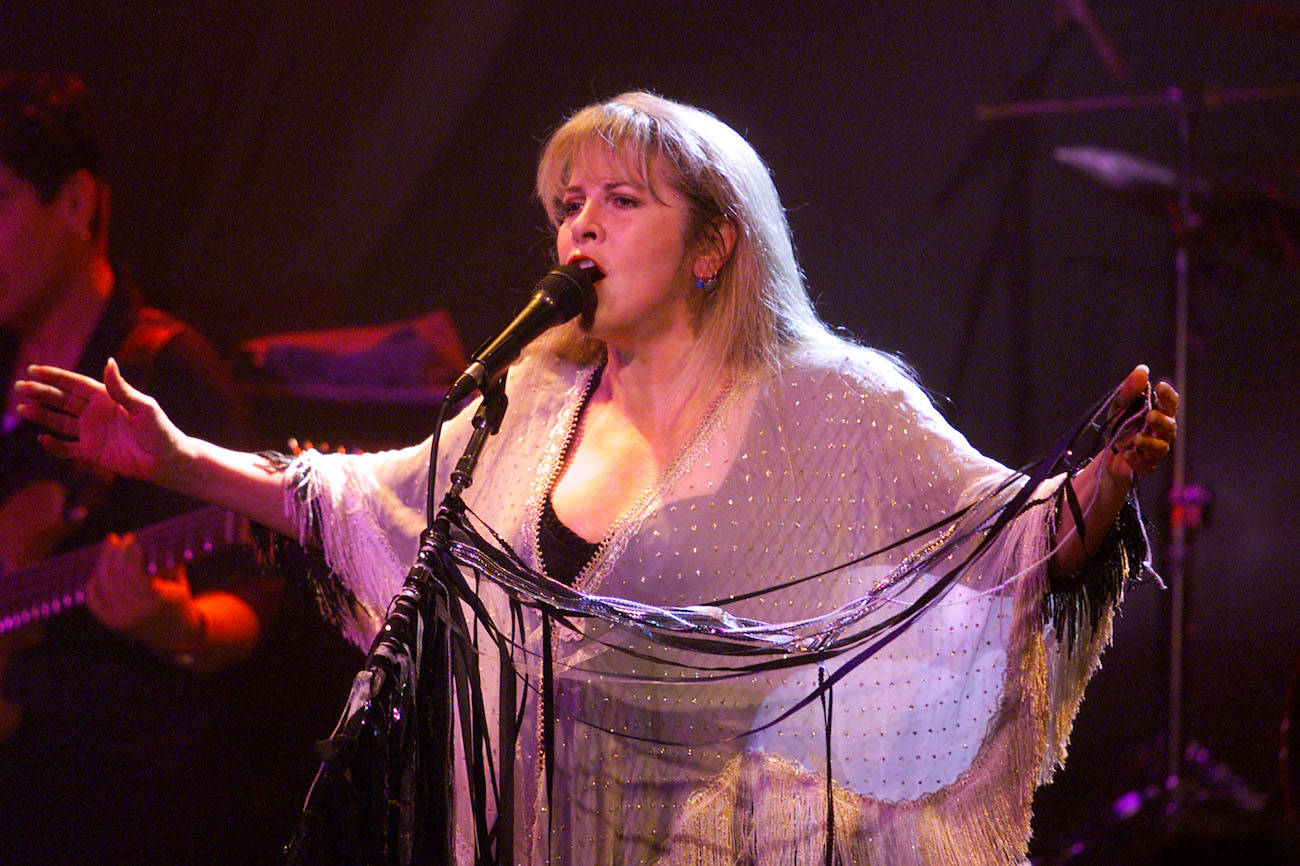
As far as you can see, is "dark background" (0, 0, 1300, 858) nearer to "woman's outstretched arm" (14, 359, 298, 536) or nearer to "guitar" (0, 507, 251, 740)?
"guitar" (0, 507, 251, 740)

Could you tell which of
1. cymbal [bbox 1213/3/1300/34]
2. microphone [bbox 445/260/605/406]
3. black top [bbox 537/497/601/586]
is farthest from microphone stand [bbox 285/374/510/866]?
cymbal [bbox 1213/3/1300/34]

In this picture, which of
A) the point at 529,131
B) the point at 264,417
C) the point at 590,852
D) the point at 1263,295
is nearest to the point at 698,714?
the point at 590,852

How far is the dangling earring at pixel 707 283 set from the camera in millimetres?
1763

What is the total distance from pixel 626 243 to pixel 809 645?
27.2 inches

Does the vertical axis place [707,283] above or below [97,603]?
above

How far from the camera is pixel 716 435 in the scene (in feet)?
5.33

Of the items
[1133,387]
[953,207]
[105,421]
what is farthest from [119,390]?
[953,207]

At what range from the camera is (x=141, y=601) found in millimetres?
2174

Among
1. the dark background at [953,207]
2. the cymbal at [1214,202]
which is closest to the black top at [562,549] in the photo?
the dark background at [953,207]

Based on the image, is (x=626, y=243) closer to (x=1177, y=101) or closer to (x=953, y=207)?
(x=953, y=207)

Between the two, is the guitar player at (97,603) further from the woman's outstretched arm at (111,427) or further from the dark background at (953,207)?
the woman's outstretched arm at (111,427)

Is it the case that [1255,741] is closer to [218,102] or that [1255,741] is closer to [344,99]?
[344,99]

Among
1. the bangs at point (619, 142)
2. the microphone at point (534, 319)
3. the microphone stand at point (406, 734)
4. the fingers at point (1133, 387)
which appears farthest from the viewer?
the bangs at point (619, 142)

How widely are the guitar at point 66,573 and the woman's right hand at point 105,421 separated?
0.62 meters
